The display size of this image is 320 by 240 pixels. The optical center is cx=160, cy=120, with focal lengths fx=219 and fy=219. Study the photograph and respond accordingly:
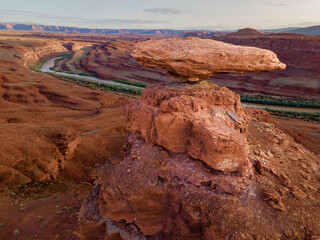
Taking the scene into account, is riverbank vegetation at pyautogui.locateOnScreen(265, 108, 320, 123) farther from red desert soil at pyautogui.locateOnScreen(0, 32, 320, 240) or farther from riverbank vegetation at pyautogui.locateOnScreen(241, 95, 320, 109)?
red desert soil at pyautogui.locateOnScreen(0, 32, 320, 240)

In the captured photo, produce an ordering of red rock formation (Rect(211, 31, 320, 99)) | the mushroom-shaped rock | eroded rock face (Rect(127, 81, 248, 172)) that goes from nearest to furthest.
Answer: eroded rock face (Rect(127, 81, 248, 172))
the mushroom-shaped rock
red rock formation (Rect(211, 31, 320, 99))

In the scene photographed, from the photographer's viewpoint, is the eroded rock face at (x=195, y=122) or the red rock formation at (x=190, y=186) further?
the eroded rock face at (x=195, y=122)

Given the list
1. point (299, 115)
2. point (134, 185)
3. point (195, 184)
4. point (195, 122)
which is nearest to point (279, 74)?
point (299, 115)

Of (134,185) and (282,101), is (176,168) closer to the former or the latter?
(134,185)

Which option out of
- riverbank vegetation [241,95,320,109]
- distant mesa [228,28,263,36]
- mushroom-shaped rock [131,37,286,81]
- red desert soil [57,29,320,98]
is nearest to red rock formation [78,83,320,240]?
mushroom-shaped rock [131,37,286,81]

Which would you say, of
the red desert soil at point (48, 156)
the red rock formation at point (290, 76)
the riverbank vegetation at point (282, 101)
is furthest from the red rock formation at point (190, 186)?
the red rock formation at point (290, 76)

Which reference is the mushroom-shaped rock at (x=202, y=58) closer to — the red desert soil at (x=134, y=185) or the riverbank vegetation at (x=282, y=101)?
the red desert soil at (x=134, y=185)
